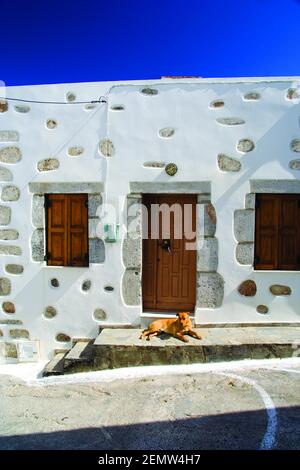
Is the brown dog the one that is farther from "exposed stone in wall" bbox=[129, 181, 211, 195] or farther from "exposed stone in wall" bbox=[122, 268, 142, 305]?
"exposed stone in wall" bbox=[129, 181, 211, 195]

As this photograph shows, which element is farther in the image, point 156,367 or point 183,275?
point 183,275

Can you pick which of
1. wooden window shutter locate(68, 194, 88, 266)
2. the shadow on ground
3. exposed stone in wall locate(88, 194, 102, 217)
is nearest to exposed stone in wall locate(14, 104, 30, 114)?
wooden window shutter locate(68, 194, 88, 266)

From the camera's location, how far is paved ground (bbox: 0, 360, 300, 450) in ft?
8.63

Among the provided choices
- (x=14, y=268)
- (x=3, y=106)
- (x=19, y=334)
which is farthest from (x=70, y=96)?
(x=19, y=334)

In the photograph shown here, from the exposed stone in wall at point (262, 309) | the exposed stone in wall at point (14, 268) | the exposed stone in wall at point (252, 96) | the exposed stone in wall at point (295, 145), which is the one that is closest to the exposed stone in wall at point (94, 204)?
the exposed stone in wall at point (14, 268)

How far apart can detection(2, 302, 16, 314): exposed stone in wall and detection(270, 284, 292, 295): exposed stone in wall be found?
3.61m

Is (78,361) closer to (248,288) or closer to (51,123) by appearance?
(248,288)

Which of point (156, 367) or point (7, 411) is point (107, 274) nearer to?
point (156, 367)

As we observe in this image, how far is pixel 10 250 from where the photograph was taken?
4895 mm

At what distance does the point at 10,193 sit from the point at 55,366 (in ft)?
7.97

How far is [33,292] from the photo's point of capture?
4875mm
